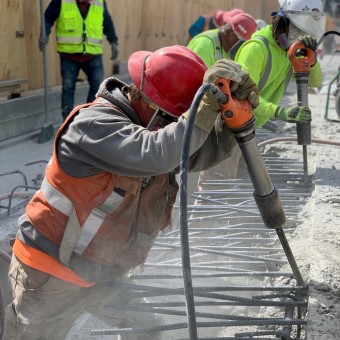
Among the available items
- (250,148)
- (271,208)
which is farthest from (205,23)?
(250,148)

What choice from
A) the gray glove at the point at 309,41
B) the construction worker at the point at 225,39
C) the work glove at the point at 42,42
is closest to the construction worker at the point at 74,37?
the work glove at the point at 42,42

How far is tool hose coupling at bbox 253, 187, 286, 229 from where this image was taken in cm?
235

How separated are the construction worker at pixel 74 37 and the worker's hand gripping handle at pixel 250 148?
5.10 meters

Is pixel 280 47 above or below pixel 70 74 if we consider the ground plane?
above

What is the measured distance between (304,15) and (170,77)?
259 cm

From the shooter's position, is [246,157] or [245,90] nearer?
[245,90]

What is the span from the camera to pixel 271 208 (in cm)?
237

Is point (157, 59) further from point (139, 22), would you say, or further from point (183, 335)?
point (139, 22)

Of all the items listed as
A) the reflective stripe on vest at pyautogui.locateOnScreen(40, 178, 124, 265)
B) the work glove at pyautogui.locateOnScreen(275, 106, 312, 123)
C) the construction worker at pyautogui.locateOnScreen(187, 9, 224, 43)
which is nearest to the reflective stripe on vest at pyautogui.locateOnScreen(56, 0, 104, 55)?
the construction worker at pyautogui.locateOnScreen(187, 9, 224, 43)

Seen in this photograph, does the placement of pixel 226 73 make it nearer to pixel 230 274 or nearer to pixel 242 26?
pixel 230 274

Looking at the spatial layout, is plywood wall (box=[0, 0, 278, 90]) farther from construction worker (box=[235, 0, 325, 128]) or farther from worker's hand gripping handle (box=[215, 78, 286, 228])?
worker's hand gripping handle (box=[215, 78, 286, 228])

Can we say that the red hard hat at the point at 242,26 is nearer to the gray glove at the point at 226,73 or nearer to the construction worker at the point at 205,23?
the gray glove at the point at 226,73

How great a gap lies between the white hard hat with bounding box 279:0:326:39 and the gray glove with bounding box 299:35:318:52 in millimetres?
224

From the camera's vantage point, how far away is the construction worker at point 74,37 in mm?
6901
